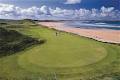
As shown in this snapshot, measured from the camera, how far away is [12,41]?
1606 centimetres

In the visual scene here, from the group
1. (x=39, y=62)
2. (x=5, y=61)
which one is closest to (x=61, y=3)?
(x=39, y=62)

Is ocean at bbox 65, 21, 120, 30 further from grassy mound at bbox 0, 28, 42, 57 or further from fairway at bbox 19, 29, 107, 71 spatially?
grassy mound at bbox 0, 28, 42, 57

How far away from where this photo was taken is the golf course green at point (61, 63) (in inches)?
540

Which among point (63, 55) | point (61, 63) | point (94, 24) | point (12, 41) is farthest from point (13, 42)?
point (94, 24)

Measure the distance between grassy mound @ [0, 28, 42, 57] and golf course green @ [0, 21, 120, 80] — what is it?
40 cm

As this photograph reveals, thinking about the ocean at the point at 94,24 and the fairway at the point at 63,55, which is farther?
the ocean at the point at 94,24

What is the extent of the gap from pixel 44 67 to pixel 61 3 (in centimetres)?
481

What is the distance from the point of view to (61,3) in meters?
16.1

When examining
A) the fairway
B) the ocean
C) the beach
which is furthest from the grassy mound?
the ocean

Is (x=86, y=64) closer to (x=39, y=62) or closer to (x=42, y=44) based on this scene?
(x=39, y=62)

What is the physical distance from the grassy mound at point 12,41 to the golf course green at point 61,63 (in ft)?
1.30

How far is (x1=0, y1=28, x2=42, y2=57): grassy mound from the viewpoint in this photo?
15094mm

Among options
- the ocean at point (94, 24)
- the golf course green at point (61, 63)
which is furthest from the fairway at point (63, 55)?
the ocean at point (94, 24)

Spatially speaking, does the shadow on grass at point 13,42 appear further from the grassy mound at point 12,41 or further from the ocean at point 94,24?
the ocean at point 94,24
